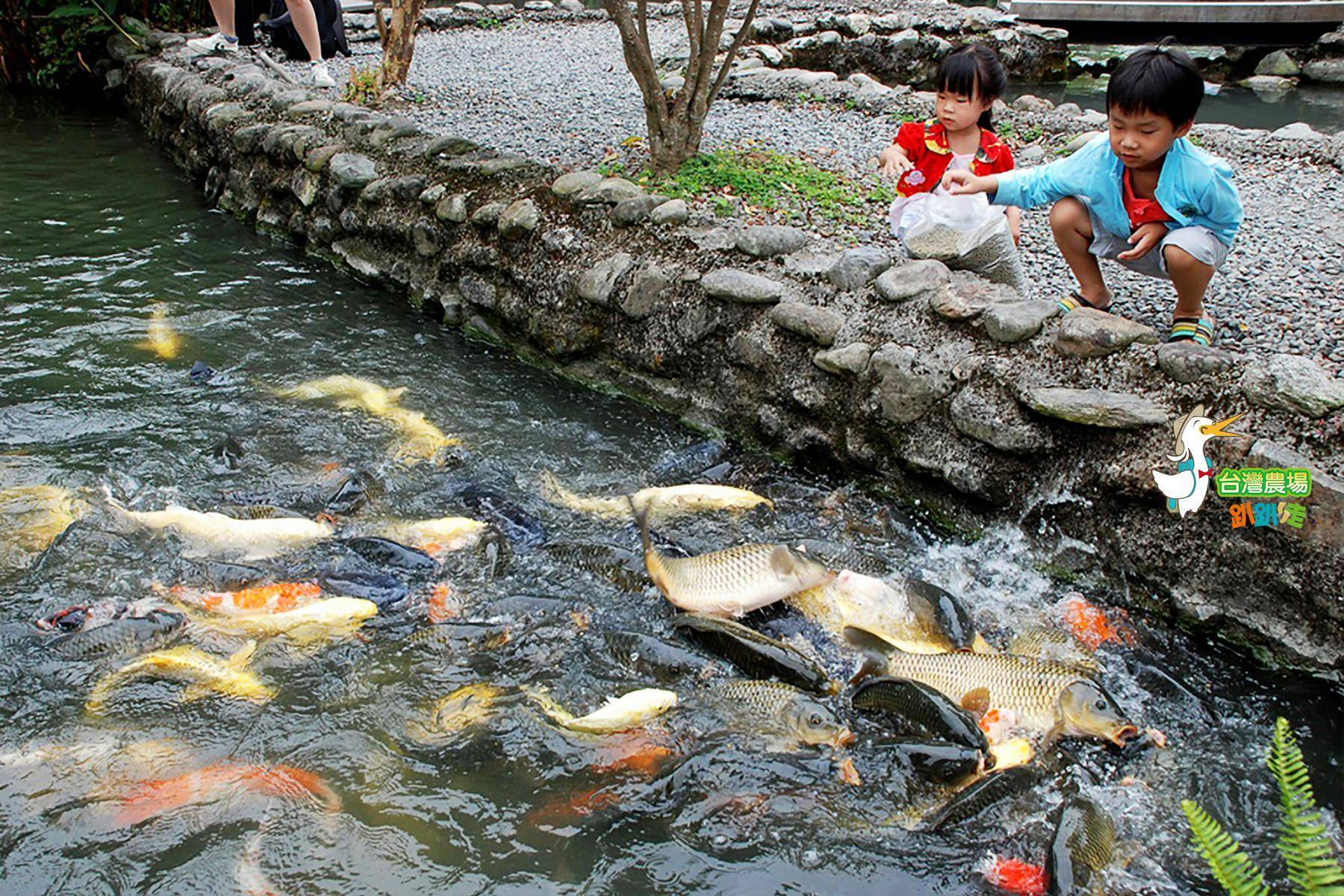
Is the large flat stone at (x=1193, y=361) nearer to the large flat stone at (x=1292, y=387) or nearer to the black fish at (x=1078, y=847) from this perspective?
the large flat stone at (x=1292, y=387)

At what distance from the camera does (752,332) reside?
18.4ft

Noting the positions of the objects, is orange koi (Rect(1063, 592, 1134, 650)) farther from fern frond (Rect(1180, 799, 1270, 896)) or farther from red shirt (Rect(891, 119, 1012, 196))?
red shirt (Rect(891, 119, 1012, 196))

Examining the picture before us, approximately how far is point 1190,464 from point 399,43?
28.8 ft

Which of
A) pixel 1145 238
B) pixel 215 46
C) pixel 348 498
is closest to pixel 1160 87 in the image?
pixel 1145 238

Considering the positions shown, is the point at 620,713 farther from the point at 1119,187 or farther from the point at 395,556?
the point at 1119,187

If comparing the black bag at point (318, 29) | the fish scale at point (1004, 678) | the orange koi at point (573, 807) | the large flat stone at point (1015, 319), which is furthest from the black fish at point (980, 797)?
the black bag at point (318, 29)

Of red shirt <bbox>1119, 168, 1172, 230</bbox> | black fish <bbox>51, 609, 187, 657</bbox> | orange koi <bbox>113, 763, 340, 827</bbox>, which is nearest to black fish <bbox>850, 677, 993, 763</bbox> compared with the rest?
orange koi <bbox>113, 763, 340, 827</bbox>

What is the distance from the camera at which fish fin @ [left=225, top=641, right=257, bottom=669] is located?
13.1 feet

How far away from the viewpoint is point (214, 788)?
3453 mm

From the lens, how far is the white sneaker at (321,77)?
10219 mm

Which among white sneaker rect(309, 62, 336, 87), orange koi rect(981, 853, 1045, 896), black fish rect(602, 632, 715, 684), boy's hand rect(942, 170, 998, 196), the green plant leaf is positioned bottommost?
orange koi rect(981, 853, 1045, 896)

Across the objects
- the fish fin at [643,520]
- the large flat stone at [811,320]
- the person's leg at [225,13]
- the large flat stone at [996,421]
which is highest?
the person's leg at [225,13]

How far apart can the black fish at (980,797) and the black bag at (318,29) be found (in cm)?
1050

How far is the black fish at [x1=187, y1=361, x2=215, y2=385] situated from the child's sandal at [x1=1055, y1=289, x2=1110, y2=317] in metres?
5.02
